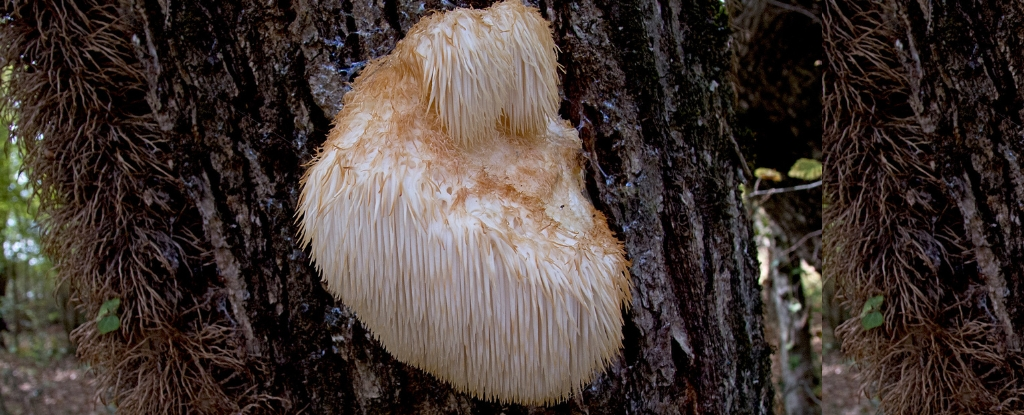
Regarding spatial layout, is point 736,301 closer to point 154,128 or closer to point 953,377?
point 953,377

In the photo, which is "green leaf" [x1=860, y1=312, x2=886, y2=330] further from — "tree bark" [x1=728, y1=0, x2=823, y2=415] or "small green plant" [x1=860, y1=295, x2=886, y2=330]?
"tree bark" [x1=728, y1=0, x2=823, y2=415]

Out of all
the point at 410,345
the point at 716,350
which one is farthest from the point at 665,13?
the point at 410,345

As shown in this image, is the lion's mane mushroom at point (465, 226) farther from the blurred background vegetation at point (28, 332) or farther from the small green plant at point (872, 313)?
the blurred background vegetation at point (28, 332)

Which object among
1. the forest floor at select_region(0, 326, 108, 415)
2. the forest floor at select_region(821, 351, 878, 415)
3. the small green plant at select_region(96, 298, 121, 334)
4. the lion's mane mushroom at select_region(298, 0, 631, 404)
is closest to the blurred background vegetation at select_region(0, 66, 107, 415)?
the forest floor at select_region(0, 326, 108, 415)

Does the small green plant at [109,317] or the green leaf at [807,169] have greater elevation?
the small green plant at [109,317]

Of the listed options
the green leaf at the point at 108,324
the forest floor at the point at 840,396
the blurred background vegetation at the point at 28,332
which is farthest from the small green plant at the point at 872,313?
the blurred background vegetation at the point at 28,332

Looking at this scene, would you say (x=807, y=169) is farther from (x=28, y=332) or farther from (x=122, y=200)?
(x=28, y=332)

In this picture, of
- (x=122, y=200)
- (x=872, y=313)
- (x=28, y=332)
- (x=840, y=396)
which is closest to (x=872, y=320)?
(x=872, y=313)
